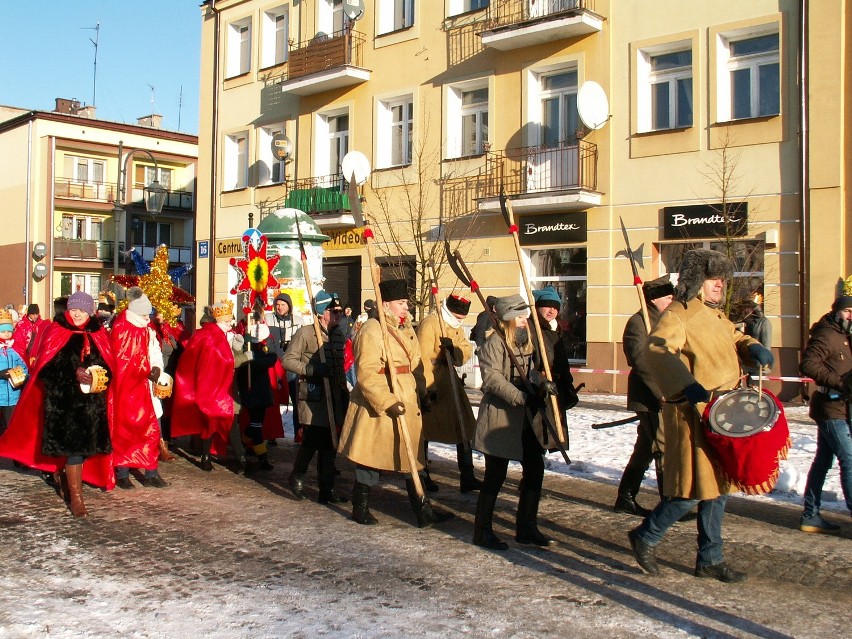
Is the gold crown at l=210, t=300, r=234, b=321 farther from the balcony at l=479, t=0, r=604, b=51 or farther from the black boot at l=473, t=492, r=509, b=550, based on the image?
the balcony at l=479, t=0, r=604, b=51

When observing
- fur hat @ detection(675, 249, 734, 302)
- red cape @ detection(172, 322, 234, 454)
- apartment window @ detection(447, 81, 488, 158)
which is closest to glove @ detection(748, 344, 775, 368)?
fur hat @ detection(675, 249, 734, 302)

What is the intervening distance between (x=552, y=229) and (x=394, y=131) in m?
5.58

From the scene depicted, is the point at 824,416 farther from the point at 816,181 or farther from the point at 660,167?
the point at 660,167

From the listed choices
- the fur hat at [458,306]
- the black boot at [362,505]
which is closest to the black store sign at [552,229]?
the fur hat at [458,306]

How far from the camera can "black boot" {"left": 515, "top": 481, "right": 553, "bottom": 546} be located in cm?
646

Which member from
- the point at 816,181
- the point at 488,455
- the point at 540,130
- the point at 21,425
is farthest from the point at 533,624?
the point at 540,130

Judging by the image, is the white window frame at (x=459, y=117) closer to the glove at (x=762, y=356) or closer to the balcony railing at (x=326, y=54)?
the balcony railing at (x=326, y=54)

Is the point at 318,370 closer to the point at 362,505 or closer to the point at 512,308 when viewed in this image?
A: the point at 362,505

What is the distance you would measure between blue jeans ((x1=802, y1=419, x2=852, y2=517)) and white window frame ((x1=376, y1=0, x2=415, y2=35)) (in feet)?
57.0

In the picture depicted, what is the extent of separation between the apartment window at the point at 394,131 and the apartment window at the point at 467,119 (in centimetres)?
142

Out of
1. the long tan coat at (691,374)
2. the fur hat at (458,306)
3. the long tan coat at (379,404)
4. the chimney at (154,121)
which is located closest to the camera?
the long tan coat at (691,374)

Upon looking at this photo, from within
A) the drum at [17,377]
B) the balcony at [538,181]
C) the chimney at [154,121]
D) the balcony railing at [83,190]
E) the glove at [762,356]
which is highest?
the chimney at [154,121]

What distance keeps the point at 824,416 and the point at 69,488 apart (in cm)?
570

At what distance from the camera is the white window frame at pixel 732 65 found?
54.6 feet
